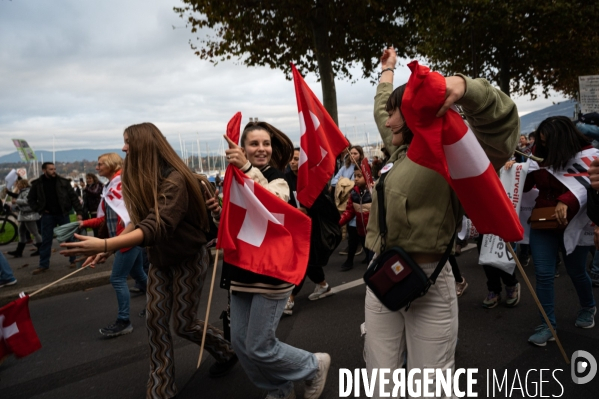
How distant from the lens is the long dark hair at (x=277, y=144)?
10.2 feet

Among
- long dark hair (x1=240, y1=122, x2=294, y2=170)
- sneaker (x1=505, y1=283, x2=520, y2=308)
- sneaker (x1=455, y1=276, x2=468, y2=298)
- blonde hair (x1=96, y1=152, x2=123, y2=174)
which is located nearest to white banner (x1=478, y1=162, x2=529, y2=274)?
sneaker (x1=505, y1=283, x2=520, y2=308)

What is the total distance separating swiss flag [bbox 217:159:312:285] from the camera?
2611 millimetres

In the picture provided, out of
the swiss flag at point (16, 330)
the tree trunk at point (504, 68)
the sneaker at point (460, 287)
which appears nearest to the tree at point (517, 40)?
the tree trunk at point (504, 68)

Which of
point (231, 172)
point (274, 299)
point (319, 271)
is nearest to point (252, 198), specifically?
point (231, 172)

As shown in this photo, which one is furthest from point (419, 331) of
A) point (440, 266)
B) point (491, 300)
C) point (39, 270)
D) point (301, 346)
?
point (39, 270)

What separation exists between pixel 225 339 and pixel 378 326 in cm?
163

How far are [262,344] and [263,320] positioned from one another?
14 cm

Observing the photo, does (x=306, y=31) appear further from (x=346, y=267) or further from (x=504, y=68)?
(x=504, y=68)

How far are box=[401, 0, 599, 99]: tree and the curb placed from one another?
34.5 feet

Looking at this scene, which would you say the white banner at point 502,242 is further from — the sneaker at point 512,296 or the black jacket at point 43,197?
the black jacket at point 43,197

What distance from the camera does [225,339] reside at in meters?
3.42

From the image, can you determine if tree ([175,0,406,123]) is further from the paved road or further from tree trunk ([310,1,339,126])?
the paved road

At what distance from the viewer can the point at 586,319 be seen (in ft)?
12.8

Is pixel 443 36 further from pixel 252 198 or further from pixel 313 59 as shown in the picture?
pixel 252 198
